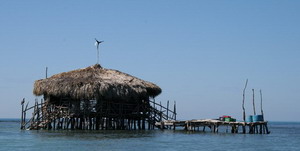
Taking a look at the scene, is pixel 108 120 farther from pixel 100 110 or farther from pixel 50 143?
pixel 50 143

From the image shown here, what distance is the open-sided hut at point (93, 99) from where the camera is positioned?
132 feet

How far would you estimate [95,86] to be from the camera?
39.6 m

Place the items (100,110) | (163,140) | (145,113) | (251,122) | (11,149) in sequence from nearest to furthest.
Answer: (11,149) → (163,140) → (251,122) → (100,110) → (145,113)

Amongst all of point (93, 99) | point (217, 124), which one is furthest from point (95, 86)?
point (217, 124)

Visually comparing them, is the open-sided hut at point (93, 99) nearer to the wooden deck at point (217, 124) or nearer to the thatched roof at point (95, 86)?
the thatched roof at point (95, 86)

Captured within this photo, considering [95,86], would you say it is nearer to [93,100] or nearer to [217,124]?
[93,100]

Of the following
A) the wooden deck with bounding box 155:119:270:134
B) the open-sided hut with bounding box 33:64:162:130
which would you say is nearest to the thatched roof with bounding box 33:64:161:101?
the open-sided hut with bounding box 33:64:162:130

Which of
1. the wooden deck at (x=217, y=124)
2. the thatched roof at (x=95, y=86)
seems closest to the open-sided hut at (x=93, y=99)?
the thatched roof at (x=95, y=86)

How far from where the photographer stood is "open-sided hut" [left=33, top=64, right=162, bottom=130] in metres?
40.1

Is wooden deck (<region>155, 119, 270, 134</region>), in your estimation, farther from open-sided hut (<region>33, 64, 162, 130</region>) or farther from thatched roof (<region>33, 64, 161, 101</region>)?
thatched roof (<region>33, 64, 161, 101</region>)

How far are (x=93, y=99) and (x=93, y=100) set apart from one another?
0.51m

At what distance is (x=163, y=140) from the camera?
32906mm

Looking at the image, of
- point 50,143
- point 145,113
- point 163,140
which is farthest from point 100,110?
point 50,143

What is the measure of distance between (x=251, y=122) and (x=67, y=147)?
16.6m
